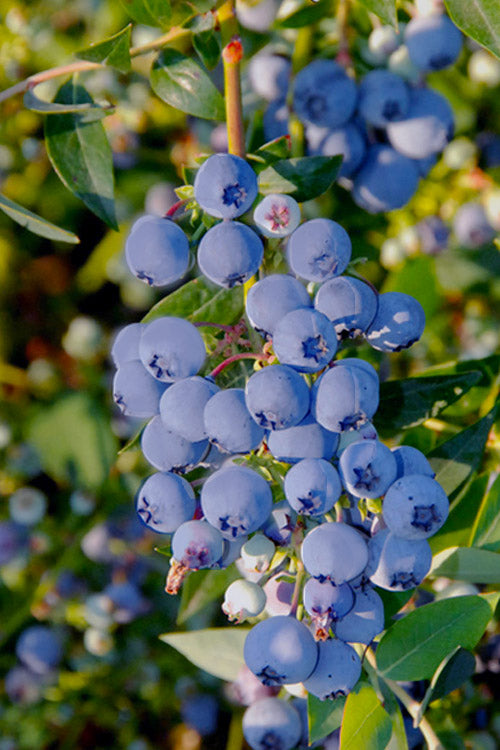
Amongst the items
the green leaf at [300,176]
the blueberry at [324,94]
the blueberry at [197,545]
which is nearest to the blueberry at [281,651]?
the blueberry at [197,545]

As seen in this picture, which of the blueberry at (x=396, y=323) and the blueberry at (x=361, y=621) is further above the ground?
the blueberry at (x=396, y=323)

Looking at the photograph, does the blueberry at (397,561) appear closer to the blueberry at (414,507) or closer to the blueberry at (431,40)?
the blueberry at (414,507)

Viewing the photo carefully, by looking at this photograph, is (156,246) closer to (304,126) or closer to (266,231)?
(266,231)

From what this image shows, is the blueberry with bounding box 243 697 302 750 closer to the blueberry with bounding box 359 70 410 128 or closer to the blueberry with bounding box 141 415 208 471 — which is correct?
the blueberry with bounding box 141 415 208 471

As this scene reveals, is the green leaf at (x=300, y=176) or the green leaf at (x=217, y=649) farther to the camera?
the green leaf at (x=217, y=649)

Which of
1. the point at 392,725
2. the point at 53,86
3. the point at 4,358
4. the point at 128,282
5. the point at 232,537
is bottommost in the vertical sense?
the point at 4,358

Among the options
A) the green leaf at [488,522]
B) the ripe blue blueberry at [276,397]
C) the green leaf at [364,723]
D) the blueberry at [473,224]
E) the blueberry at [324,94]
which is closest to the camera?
the ripe blue blueberry at [276,397]

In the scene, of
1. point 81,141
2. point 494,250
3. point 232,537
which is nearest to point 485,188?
point 494,250
